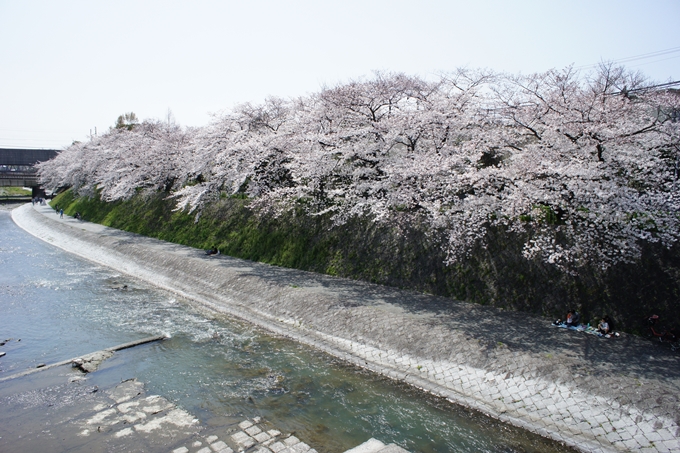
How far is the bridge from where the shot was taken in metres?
78.1

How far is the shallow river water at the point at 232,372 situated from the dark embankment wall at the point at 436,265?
6.81 m

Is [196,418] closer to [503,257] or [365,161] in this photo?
[503,257]

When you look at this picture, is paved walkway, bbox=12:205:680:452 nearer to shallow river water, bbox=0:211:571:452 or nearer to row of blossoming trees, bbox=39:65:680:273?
shallow river water, bbox=0:211:571:452

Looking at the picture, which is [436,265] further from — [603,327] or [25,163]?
[25,163]

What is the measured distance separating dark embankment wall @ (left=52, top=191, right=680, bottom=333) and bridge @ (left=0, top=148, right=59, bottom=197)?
59.8 m

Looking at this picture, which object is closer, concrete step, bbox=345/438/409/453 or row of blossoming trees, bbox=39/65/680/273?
concrete step, bbox=345/438/409/453

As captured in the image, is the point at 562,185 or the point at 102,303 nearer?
the point at 562,185

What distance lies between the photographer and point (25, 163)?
84688mm

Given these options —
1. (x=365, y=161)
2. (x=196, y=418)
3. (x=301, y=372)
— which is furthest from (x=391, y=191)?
(x=196, y=418)

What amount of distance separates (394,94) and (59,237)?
3653cm

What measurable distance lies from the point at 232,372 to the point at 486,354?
8535 mm

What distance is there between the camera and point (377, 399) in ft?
41.4

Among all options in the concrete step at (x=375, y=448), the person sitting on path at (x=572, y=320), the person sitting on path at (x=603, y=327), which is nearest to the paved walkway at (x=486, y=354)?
the person sitting on path at (x=603, y=327)

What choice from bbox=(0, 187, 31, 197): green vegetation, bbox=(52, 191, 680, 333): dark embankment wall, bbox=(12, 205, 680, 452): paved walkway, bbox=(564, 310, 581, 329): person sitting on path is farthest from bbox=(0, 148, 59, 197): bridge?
bbox=(564, 310, 581, 329): person sitting on path
